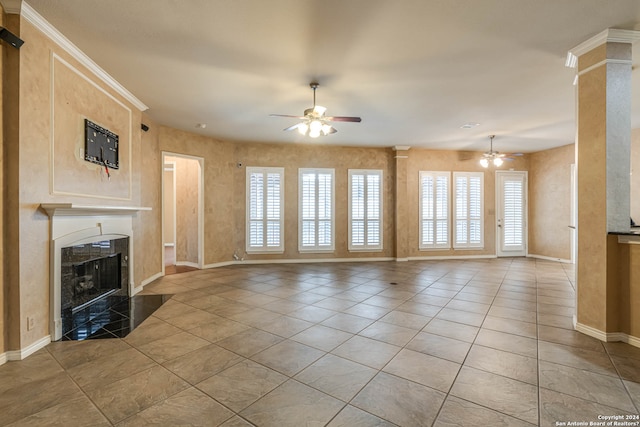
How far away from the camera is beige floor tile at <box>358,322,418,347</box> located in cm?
291

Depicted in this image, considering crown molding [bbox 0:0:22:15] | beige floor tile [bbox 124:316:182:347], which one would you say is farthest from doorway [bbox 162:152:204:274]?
crown molding [bbox 0:0:22:15]

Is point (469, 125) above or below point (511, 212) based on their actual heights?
above

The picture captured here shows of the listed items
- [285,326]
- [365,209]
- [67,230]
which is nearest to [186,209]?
[67,230]

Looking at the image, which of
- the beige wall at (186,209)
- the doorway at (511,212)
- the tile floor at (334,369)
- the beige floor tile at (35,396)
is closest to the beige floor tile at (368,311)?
the tile floor at (334,369)

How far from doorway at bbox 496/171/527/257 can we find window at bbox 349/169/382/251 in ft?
11.4

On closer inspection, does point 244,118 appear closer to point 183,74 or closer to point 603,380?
point 183,74

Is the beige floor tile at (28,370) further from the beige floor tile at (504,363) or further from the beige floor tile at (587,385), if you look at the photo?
the beige floor tile at (587,385)

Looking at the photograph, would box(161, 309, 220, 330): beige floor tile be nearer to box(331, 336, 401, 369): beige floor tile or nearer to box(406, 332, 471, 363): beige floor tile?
box(331, 336, 401, 369): beige floor tile

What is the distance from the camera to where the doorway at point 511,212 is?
8.12 metres

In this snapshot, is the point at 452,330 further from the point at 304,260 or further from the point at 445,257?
the point at 445,257

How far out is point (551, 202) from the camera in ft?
25.2

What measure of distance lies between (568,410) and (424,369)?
2.96ft

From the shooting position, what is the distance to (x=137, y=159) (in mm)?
4695

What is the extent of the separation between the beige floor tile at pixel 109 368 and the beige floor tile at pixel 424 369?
6.80ft
